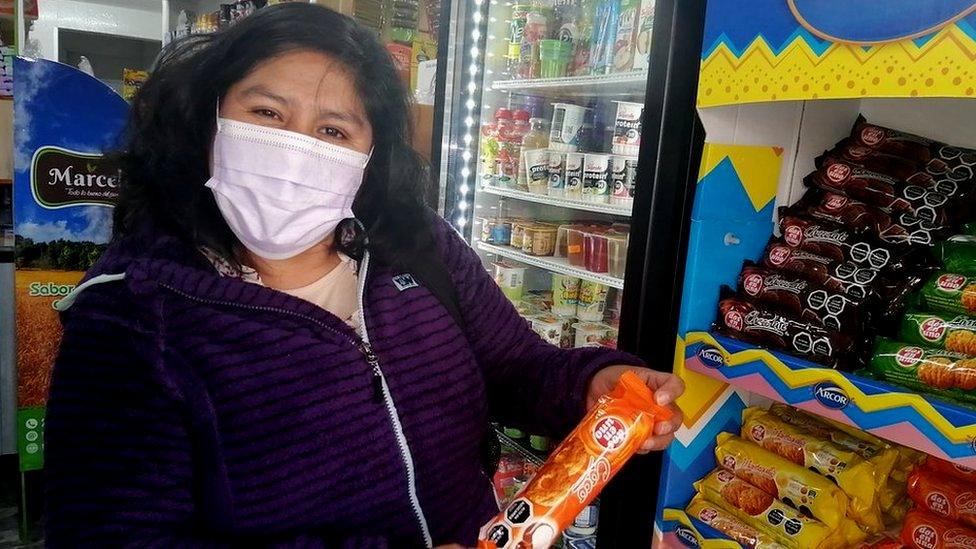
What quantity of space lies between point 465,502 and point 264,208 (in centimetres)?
67

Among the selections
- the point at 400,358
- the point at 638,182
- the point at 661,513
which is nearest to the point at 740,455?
the point at 661,513

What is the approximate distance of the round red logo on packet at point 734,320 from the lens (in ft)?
4.98

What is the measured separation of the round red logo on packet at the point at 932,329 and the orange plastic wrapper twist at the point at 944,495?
11.8 inches

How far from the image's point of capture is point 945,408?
43.0 inches

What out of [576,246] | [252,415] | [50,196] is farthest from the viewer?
[50,196]

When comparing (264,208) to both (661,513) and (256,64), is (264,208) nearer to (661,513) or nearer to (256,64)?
(256,64)

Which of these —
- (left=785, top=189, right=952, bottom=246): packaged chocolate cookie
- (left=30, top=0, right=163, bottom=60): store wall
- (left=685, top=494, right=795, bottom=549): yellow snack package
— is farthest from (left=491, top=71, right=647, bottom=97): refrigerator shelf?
(left=30, top=0, right=163, bottom=60): store wall

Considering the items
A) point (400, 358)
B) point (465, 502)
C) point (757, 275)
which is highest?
point (757, 275)

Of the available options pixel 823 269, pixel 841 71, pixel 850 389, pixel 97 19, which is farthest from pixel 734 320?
pixel 97 19

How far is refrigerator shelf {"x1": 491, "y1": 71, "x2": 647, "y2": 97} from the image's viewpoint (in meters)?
2.00

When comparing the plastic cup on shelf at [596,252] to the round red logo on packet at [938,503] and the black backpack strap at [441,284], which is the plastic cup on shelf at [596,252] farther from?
the round red logo on packet at [938,503]

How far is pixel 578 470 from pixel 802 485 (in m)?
0.63

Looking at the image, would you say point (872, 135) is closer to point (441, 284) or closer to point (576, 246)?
point (441, 284)

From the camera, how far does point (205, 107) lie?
129cm
